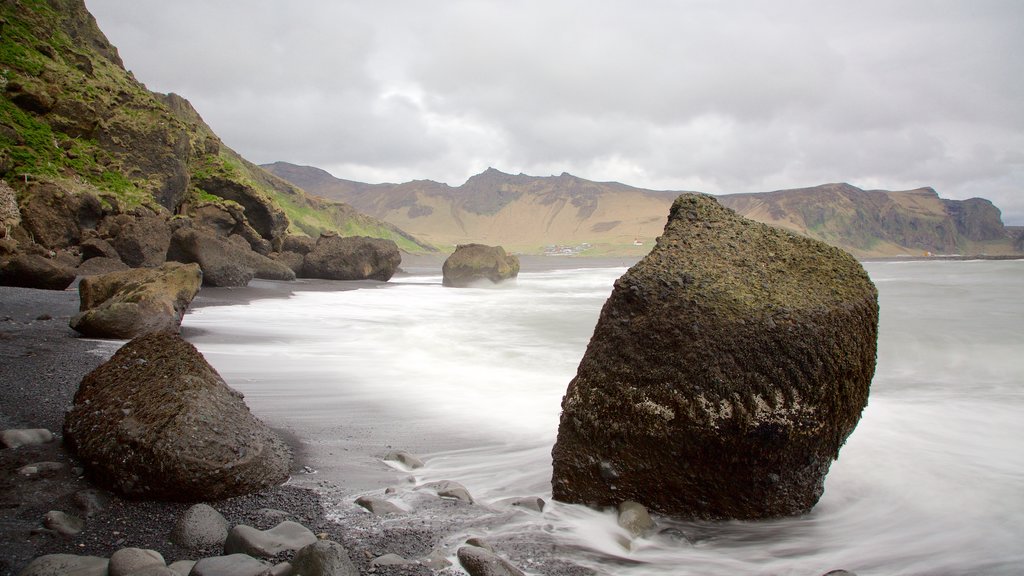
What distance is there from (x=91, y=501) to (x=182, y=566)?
0.90 m

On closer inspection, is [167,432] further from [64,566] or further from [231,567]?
[231,567]

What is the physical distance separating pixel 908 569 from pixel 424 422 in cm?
382

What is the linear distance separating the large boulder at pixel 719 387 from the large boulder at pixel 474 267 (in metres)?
24.1

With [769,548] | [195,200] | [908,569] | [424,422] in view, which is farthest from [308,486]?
[195,200]

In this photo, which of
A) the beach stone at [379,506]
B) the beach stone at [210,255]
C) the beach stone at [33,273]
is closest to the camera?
the beach stone at [379,506]

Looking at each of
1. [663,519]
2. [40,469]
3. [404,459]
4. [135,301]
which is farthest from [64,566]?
[135,301]

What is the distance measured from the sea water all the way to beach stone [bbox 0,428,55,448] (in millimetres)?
1737

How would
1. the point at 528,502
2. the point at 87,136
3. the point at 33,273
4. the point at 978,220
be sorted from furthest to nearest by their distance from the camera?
the point at 978,220, the point at 87,136, the point at 33,273, the point at 528,502

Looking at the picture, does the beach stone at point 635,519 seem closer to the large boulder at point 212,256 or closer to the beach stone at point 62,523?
the beach stone at point 62,523

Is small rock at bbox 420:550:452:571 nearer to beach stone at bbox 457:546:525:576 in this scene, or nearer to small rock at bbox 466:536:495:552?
beach stone at bbox 457:546:525:576

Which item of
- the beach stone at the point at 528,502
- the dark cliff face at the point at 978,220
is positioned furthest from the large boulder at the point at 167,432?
the dark cliff face at the point at 978,220

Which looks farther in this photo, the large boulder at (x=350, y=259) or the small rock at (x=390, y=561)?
the large boulder at (x=350, y=259)

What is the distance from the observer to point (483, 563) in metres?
2.75

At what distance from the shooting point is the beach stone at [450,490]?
369 cm
